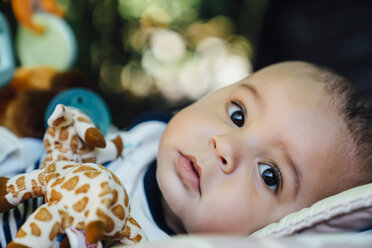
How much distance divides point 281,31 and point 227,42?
627mm

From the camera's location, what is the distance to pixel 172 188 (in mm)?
789

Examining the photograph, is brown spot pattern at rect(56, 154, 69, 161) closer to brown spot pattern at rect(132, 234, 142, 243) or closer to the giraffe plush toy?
the giraffe plush toy

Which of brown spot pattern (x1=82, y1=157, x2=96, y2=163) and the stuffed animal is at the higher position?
the stuffed animal

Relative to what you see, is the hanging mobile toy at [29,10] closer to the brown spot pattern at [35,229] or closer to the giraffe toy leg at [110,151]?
the giraffe toy leg at [110,151]

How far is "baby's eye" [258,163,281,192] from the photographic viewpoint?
2.56 ft

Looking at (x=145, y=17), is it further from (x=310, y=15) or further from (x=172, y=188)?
(x=172, y=188)

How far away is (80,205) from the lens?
0.55m

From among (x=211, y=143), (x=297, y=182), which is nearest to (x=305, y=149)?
(x=297, y=182)

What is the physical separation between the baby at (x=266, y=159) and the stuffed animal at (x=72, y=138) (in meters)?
0.16

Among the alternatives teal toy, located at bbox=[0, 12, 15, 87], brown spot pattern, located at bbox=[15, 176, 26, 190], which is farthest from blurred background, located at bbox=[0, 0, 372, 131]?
brown spot pattern, located at bbox=[15, 176, 26, 190]

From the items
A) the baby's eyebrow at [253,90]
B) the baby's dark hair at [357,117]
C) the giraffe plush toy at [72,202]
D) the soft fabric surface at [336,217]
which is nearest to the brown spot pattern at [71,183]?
the giraffe plush toy at [72,202]

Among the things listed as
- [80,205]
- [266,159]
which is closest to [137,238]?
[80,205]

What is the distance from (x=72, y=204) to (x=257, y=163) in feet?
1.27

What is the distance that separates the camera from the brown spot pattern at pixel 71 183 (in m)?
0.57
